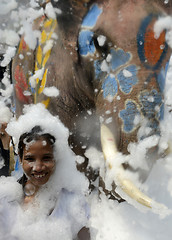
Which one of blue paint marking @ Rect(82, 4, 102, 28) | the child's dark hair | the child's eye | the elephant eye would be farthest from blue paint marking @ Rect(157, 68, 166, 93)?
the child's eye

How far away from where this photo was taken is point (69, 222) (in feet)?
4.71

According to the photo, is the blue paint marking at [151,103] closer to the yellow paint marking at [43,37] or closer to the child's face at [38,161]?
the child's face at [38,161]

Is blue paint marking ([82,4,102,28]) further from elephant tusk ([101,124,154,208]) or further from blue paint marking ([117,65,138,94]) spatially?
elephant tusk ([101,124,154,208])

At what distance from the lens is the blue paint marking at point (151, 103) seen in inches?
64.2

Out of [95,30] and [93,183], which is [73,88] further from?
[93,183]

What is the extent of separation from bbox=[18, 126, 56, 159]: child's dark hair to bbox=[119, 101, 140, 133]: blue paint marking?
1.26ft

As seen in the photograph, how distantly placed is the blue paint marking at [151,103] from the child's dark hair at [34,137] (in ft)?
1.46

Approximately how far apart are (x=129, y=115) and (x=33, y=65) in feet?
2.46

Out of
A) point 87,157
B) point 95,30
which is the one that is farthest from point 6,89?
point 95,30

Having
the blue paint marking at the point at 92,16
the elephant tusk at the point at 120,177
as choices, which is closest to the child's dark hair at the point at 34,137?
the elephant tusk at the point at 120,177

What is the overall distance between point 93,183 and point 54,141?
0.81 meters

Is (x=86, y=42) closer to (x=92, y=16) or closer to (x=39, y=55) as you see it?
(x=92, y=16)

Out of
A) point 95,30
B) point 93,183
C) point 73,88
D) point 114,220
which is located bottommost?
point 114,220

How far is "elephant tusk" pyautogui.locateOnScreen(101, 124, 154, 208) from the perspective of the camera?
1.52 meters
